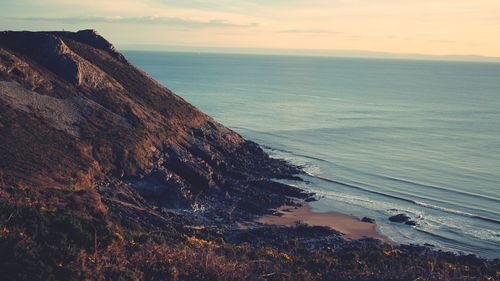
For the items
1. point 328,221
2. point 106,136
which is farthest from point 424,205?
point 106,136

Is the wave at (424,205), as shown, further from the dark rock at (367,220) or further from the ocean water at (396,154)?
the dark rock at (367,220)

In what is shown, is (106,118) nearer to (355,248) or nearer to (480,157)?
(355,248)

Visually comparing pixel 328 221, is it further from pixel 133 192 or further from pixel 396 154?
pixel 396 154

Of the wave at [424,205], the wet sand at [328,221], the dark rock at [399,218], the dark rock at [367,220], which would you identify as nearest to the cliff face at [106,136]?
the wet sand at [328,221]

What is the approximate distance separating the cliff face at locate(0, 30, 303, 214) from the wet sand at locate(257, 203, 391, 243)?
2.90 meters

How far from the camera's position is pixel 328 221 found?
4903cm

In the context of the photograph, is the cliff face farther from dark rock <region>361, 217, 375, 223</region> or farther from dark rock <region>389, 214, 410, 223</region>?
dark rock <region>389, 214, 410, 223</region>

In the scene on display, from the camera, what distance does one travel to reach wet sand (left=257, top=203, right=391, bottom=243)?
46.2 meters

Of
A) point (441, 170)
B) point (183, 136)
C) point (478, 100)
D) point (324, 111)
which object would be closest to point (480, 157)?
point (441, 170)

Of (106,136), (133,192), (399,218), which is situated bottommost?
(399,218)

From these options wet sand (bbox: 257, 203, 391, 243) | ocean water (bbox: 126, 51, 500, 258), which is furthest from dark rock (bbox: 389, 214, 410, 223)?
wet sand (bbox: 257, 203, 391, 243)

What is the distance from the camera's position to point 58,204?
33344 mm

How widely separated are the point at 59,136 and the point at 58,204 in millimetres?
15989

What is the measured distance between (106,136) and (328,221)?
2084 centimetres
